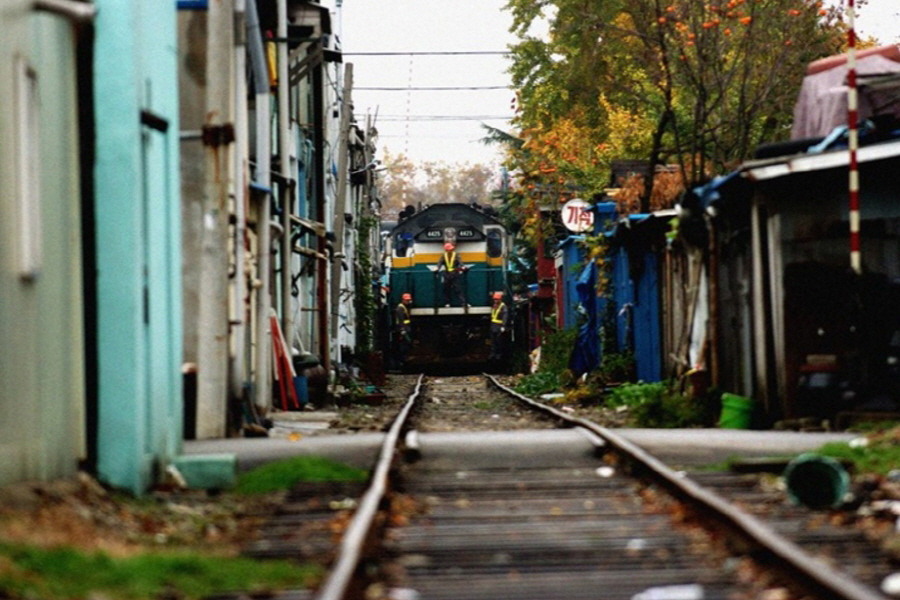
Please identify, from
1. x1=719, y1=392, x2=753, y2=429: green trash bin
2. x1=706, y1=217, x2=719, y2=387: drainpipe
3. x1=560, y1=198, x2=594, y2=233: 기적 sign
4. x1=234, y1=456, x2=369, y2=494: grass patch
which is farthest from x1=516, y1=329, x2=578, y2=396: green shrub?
x1=234, y1=456, x2=369, y2=494: grass patch

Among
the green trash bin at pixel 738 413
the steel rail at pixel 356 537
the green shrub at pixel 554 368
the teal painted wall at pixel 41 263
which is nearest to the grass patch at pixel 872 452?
the green trash bin at pixel 738 413

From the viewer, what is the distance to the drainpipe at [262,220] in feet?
52.8

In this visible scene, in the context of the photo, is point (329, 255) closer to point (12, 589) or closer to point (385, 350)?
point (385, 350)

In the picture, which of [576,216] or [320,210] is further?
[576,216]

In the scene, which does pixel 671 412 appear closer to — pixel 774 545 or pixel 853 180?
pixel 853 180

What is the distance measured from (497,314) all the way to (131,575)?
33148 mm

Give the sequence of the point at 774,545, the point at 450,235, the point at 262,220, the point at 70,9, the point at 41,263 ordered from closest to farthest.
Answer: the point at 774,545 → the point at 41,263 → the point at 70,9 → the point at 262,220 → the point at 450,235

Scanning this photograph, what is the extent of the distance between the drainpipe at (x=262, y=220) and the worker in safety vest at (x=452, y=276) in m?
21.9

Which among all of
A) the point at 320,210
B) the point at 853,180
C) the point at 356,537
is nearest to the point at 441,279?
the point at 320,210

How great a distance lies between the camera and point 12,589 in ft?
17.3

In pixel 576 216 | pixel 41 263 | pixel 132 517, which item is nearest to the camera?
pixel 41 263

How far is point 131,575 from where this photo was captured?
5.90m

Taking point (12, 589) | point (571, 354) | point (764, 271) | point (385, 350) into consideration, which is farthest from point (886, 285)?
point (385, 350)

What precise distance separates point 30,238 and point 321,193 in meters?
21.6
